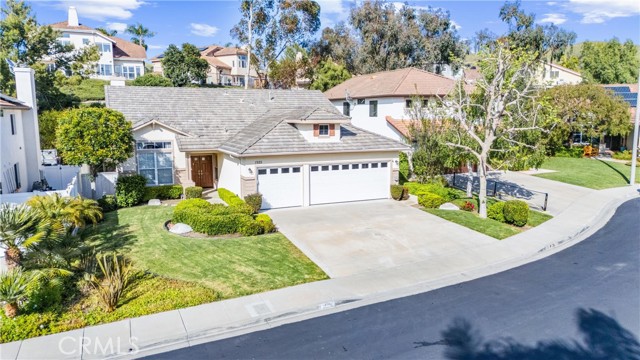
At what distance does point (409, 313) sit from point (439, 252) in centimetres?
491

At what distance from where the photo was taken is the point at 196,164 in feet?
84.7

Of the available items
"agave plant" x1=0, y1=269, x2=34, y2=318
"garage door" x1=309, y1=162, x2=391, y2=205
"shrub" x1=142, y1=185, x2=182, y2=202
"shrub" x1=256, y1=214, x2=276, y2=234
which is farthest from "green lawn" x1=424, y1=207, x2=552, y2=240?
"agave plant" x1=0, y1=269, x2=34, y2=318

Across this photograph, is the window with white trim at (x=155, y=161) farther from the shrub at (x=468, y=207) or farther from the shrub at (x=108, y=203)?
the shrub at (x=468, y=207)

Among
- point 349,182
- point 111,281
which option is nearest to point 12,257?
point 111,281

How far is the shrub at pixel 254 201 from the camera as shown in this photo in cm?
2011

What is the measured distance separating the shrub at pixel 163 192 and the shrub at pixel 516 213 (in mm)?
16402

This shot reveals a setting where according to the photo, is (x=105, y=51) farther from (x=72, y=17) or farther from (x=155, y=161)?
(x=155, y=161)

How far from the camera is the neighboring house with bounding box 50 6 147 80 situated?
57.0 meters

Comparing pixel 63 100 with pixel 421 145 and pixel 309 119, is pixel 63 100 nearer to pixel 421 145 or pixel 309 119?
pixel 309 119

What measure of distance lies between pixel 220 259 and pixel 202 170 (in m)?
12.5

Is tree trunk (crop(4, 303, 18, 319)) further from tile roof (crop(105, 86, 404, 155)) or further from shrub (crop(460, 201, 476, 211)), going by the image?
shrub (crop(460, 201, 476, 211))

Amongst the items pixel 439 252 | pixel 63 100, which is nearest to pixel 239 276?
pixel 439 252

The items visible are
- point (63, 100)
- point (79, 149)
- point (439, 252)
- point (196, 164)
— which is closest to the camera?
point (439, 252)

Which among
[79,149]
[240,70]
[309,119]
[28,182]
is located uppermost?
[240,70]
